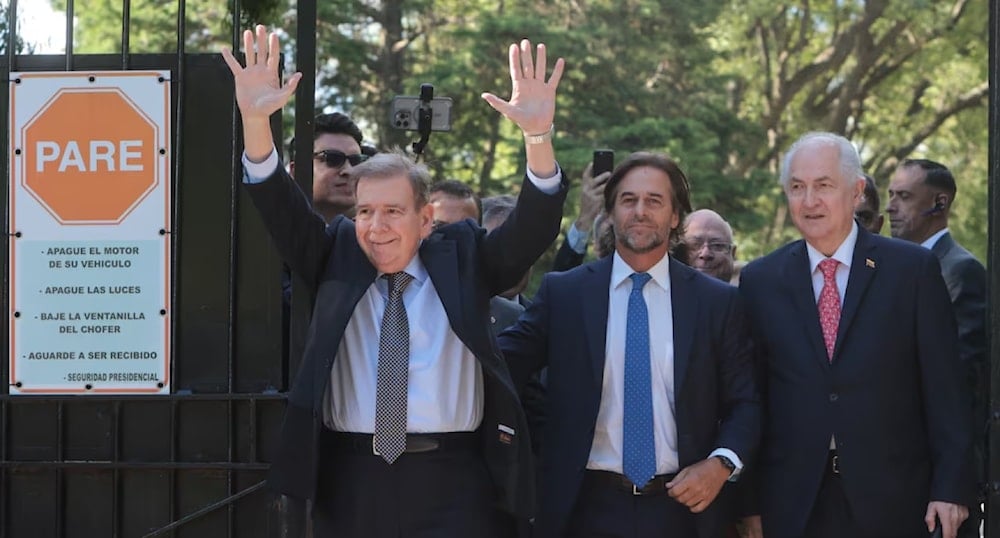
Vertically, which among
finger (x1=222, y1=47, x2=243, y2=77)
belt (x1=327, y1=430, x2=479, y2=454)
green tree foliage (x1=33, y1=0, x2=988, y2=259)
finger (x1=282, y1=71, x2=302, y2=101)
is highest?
green tree foliage (x1=33, y1=0, x2=988, y2=259)

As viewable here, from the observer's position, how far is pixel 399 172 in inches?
169

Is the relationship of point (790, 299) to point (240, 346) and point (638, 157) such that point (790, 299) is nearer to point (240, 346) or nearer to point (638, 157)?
point (638, 157)

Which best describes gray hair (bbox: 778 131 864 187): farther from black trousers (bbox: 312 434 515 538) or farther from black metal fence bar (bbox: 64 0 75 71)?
black metal fence bar (bbox: 64 0 75 71)

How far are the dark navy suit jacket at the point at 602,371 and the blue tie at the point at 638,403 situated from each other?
8 cm

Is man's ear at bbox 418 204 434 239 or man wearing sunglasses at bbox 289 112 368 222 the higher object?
man wearing sunglasses at bbox 289 112 368 222

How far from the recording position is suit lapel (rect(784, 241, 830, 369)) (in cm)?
468

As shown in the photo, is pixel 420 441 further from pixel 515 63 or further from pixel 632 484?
pixel 515 63

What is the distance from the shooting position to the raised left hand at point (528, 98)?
412cm

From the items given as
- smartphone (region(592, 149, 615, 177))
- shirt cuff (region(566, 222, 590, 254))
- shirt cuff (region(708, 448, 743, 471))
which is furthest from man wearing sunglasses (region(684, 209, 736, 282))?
shirt cuff (region(708, 448, 743, 471))

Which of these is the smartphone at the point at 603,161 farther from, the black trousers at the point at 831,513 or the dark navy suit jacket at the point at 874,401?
the black trousers at the point at 831,513

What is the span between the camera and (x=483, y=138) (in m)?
21.1

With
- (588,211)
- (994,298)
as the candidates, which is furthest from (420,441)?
(588,211)

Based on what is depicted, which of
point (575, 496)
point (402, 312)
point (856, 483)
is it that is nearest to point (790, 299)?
point (856, 483)

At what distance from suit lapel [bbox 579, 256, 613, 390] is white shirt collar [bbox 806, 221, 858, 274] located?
723 mm
